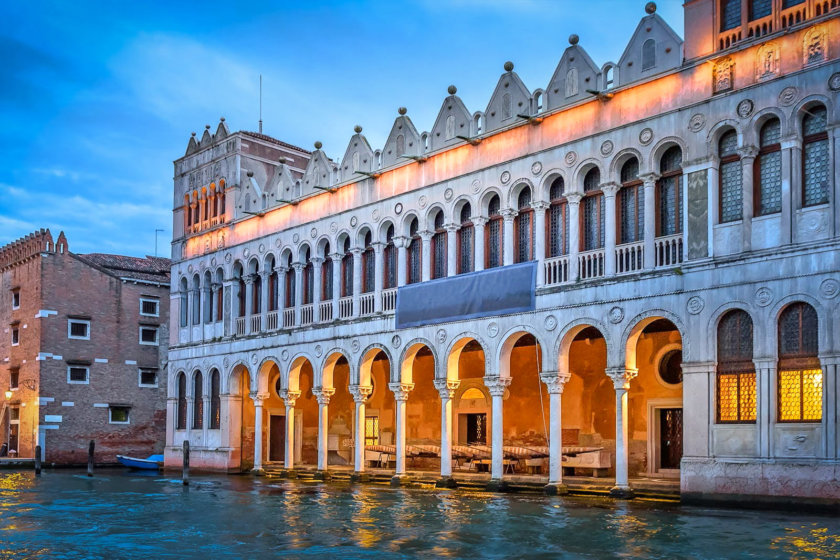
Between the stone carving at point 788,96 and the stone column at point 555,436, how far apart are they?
7.25 meters

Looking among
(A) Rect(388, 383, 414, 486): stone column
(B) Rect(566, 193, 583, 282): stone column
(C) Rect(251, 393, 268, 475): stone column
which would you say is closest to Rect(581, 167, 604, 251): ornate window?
(B) Rect(566, 193, 583, 282): stone column

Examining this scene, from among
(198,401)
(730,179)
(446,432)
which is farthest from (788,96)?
(198,401)

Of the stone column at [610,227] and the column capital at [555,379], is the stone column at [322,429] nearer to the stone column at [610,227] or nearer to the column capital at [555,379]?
the column capital at [555,379]

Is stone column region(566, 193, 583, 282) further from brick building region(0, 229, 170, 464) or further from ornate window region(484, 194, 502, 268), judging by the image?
brick building region(0, 229, 170, 464)

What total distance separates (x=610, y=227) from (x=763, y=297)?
3.84m

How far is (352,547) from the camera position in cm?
1231

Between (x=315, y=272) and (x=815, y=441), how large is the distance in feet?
51.6

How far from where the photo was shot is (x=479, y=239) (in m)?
23.0

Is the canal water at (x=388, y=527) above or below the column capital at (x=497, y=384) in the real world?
below

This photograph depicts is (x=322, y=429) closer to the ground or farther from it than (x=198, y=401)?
closer to the ground

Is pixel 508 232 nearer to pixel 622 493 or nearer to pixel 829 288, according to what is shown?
pixel 622 493

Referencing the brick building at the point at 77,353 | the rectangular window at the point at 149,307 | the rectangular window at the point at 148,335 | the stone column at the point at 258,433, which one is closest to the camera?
the stone column at the point at 258,433

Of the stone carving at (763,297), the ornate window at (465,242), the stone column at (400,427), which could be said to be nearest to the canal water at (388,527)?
the stone column at (400,427)

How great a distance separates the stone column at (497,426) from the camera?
21859 mm
